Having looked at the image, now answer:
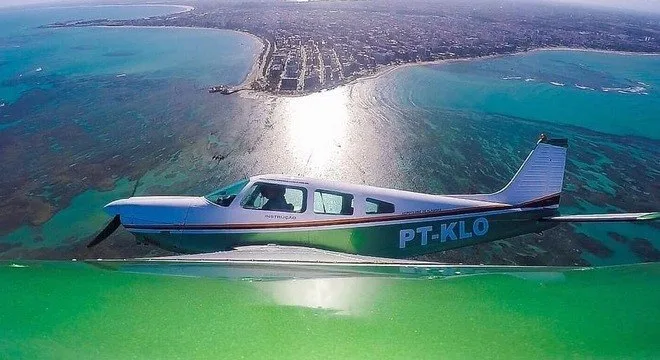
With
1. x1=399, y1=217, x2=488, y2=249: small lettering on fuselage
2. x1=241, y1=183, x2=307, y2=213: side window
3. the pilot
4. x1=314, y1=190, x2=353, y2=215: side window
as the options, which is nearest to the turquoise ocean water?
x1=399, y1=217, x2=488, y2=249: small lettering on fuselage

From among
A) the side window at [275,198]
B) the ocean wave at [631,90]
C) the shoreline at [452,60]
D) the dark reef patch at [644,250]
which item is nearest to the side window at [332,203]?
the side window at [275,198]

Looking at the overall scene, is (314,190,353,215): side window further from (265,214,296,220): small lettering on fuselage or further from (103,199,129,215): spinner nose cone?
(103,199,129,215): spinner nose cone

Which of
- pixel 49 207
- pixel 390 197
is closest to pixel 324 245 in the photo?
pixel 390 197

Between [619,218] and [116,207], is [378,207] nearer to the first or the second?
[619,218]

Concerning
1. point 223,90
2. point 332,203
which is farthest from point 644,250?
point 223,90

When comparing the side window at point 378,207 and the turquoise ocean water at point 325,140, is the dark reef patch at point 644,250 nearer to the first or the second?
the turquoise ocean water at point 325,140
